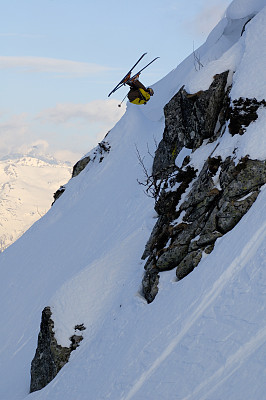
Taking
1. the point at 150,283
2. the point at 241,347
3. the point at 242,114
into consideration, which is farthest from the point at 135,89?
the point at 241,347

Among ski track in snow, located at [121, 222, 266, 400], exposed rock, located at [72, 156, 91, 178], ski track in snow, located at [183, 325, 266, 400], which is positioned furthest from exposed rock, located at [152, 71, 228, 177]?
exposed rock, located at [72, 156, 91, 178]

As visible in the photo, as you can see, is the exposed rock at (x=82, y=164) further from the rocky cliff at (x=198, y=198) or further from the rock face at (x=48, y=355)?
the rock face at (x=48, y=355)

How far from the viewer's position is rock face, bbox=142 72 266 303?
11336 mm

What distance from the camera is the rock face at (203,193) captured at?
37.2 feet

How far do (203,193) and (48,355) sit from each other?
276 inches

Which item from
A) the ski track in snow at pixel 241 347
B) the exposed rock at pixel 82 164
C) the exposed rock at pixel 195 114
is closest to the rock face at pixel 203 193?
the exposed rock at pixel 195 114

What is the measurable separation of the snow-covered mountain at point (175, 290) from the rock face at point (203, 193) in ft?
0.14

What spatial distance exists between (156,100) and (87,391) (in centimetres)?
2514

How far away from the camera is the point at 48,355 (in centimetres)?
1359

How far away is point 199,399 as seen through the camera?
7414 millimetres

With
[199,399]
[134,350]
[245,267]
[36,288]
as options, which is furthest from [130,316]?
[36,288]

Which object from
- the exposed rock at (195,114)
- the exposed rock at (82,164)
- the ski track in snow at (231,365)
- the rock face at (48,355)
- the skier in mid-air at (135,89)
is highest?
the exposed rock at (82,164)

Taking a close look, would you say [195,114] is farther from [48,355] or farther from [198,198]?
[48,355]

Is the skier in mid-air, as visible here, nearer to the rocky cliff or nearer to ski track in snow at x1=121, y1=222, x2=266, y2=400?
the rocky cliff
